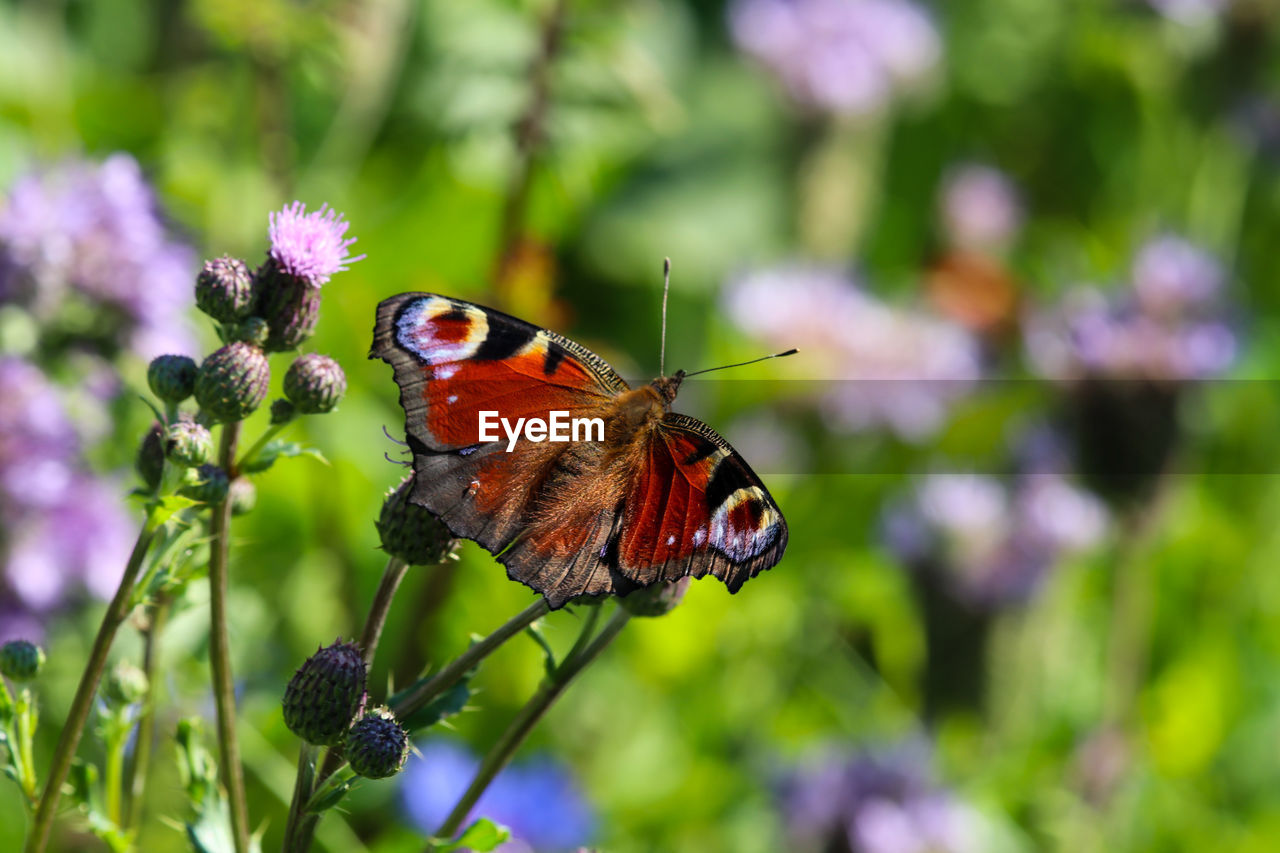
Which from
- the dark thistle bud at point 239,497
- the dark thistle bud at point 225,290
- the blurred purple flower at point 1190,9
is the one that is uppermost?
the dark thistle bud at point 225,290

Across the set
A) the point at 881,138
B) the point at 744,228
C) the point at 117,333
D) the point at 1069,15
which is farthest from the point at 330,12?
the point at 1069,15

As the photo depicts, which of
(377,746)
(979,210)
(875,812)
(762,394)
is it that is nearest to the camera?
(377,746)

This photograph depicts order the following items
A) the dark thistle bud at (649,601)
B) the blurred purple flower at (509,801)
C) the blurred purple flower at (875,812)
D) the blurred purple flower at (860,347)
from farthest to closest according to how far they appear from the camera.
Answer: the blurred purple flower at (860,347) < the blurred purple flower at (875,812) < the blurred purple flower at (509,801) < the dark thistle bud at (649,601)

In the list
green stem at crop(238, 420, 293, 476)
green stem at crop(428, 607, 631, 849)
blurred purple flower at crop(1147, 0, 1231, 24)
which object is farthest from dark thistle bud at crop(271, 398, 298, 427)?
blurred purple flower at crop(1147, 0, 1231, 24)

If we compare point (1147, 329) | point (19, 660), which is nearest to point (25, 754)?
point (19, 660)

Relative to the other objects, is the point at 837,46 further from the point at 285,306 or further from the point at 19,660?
the point at 19,660

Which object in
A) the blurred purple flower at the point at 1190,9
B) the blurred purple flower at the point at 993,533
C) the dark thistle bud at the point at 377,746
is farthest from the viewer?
the blurred purple flower at the point at 1190,9

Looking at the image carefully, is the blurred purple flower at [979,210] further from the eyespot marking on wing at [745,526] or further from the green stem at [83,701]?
the green stem at [83,701]

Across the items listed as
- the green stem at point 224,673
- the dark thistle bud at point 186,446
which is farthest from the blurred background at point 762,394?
the dark thistle bud at point 186,446

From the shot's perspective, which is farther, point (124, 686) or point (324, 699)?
point (124, 686)
